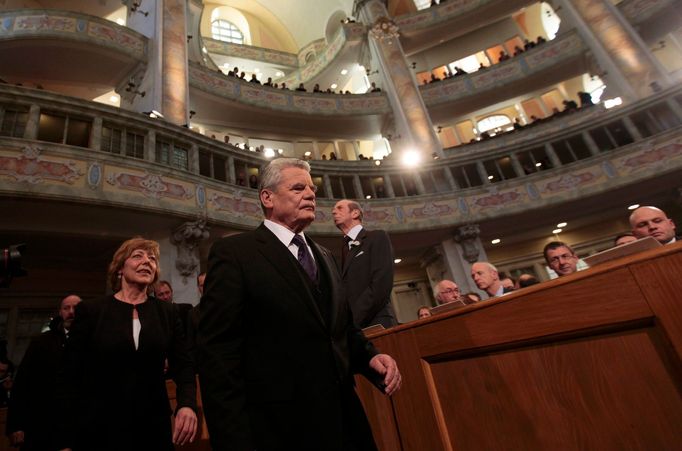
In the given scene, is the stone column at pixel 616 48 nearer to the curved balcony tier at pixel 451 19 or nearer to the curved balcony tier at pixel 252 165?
the curved balcony tier at pixel 252 165

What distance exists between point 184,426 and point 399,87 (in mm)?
14494

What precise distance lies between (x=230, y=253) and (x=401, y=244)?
391 inches

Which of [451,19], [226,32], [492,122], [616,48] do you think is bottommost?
[616,48]

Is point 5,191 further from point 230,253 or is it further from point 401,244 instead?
point 401,244

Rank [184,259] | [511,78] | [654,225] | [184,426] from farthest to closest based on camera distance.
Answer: [511,78] → [184,259] → [654,225] → [184,426]

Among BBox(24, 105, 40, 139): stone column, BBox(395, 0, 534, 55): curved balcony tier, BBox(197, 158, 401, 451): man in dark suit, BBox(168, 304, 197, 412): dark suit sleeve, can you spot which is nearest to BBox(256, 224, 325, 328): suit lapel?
BBox(197, 158, 401, 451): man in dark suit

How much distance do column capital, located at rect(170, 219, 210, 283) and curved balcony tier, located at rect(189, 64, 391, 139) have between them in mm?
6358

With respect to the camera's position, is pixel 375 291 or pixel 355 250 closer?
pixel 375 291

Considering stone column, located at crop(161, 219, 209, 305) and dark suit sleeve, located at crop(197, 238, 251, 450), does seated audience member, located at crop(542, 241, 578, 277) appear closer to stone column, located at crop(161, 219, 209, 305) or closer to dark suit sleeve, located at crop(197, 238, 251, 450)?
dark suit sleeve, located at crop(197, 238, 251, 450)

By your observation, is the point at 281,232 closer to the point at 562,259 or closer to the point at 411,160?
the point at 562,259

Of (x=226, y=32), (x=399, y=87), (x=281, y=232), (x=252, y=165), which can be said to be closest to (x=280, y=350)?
(x=281, y=232)

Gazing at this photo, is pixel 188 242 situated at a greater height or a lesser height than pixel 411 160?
lesser

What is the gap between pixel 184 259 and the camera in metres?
7.00

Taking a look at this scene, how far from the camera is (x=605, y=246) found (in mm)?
11227
